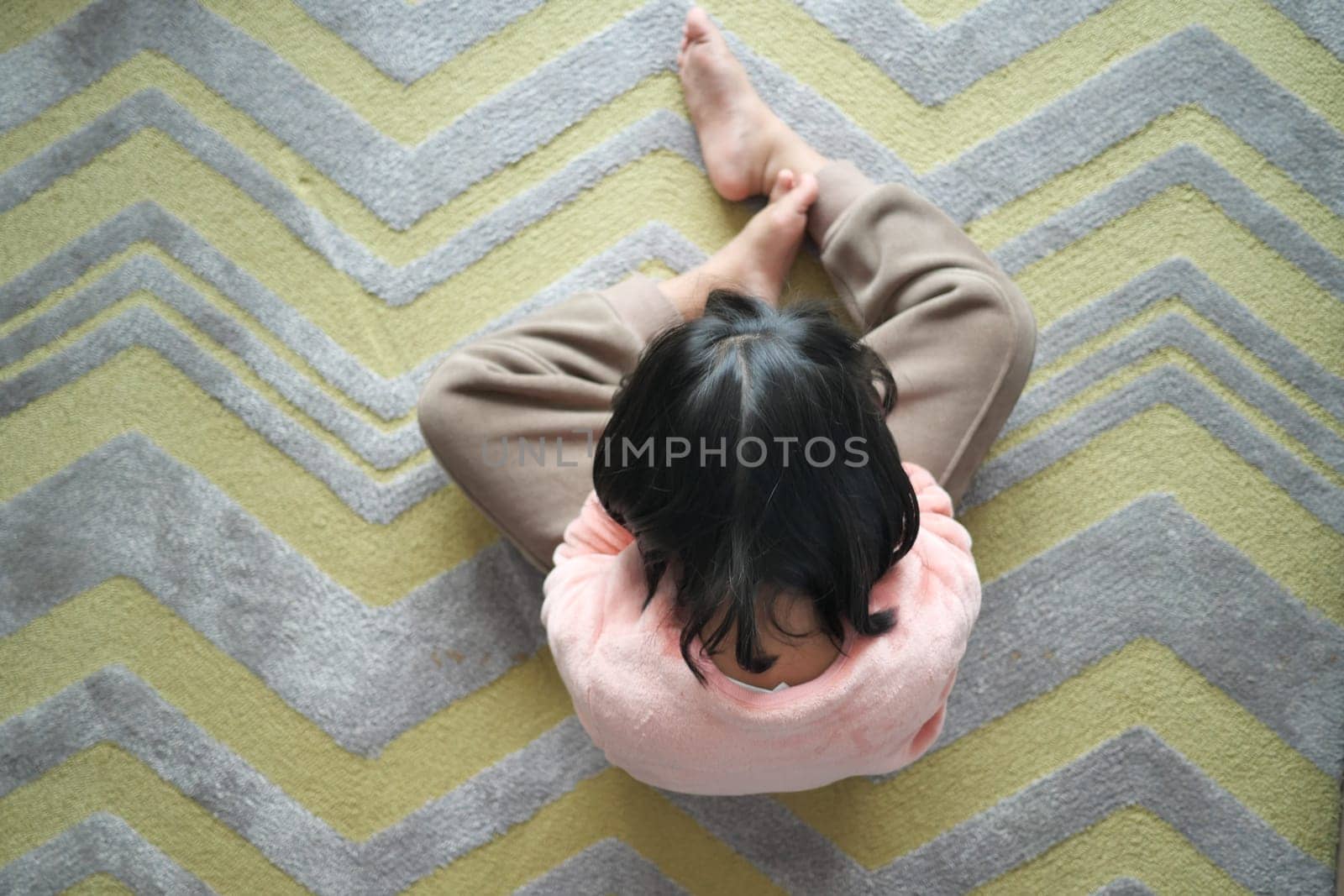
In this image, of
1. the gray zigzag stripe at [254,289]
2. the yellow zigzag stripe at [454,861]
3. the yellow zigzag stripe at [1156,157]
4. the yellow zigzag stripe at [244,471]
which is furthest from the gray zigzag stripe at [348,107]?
the yellow zigzag stripe at [454,861]

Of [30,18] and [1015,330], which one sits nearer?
[1015,330]

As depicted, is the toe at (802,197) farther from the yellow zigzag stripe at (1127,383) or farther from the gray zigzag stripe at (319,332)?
the yellow zigzag stripe at (1127,383)

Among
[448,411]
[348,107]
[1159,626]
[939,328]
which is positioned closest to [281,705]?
[448,411]

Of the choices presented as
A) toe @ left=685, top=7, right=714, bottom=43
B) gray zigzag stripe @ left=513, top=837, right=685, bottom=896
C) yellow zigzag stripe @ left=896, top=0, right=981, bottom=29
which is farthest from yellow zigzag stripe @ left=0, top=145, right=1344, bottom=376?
gray zigzag stripe @ left=513, top=837, right=685, bottom=896

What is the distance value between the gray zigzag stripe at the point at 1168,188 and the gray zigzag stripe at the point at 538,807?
445 millimetres

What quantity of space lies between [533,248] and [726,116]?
214mm

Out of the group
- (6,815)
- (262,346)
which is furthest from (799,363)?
(6,815)

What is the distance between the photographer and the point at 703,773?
0.65m

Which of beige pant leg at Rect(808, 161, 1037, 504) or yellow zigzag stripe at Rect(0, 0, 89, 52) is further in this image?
yellow zigzag stripe at Rect(0, 0, 89, 52)

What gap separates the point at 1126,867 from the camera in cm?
84

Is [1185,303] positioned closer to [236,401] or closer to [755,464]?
[755,464]

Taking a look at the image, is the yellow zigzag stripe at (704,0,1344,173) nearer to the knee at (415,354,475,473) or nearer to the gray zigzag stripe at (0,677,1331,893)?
the knee at (415,354,475,473)

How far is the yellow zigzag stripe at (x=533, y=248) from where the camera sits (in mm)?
870

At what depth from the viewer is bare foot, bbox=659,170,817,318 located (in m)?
0.84
